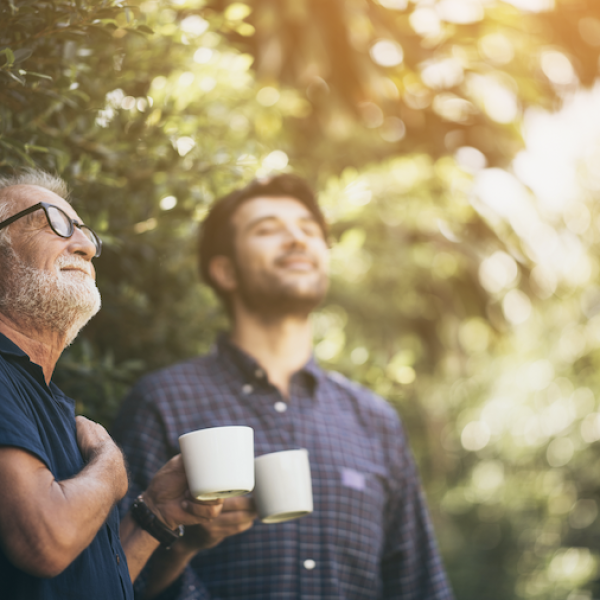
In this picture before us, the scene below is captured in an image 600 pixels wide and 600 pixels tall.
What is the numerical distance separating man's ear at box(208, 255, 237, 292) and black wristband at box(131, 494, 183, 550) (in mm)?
1245

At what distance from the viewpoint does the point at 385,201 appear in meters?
4.21

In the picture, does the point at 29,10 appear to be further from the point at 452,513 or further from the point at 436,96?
the point at 452,513

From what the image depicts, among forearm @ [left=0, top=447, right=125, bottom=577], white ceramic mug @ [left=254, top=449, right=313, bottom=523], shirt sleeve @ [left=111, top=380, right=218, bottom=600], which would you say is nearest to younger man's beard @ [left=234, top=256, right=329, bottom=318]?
shirt sleeve @ [left=111, top=380, right=218, bottom=600]

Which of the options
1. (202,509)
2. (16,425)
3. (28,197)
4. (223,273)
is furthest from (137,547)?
(223,273)

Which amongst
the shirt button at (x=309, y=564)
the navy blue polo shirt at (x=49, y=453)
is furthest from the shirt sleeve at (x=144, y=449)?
the navy blue polo shirt at (x=49, y=453)

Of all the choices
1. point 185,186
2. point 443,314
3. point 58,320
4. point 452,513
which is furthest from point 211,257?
point 452,513

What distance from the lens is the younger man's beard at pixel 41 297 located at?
4.48 feet

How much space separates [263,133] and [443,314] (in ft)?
7.45

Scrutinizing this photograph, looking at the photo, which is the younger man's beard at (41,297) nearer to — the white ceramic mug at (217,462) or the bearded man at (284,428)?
the white ceramic mug at (217,462)

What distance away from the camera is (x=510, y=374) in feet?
26.6

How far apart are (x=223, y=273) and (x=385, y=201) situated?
1.80m

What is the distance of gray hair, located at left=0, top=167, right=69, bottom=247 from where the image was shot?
4.74ft

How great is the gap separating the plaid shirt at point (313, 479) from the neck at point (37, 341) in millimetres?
768

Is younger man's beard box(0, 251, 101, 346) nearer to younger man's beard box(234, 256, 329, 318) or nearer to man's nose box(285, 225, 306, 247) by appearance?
younger man's beard box(234, 256, 329, 318)
